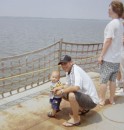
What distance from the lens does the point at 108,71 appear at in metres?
4.62

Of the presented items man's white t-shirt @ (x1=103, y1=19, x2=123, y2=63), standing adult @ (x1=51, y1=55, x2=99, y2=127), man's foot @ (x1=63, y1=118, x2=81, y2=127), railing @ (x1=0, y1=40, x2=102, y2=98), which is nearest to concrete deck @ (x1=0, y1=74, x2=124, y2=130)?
man's foot @ (x1=63, y1=118, x2=81, y2=127)

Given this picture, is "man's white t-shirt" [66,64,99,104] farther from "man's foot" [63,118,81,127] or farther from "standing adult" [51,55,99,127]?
"man's foot" [63,118,81,127]

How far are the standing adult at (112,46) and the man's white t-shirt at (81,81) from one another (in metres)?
0.68

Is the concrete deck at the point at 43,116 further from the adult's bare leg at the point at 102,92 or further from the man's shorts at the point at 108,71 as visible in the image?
the man's shorts at the point at 108,71

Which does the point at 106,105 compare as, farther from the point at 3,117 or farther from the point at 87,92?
the point at 3,117

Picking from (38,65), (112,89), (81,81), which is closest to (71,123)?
(81,81)

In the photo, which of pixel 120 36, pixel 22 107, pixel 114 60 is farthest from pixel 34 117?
pixel 120 36

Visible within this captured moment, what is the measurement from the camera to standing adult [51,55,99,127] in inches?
153

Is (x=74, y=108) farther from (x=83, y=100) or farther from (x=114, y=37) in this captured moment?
(x=114, y=37)

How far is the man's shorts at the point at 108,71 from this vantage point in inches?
180

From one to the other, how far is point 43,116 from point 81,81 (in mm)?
1003

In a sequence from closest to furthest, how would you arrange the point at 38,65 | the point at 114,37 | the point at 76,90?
the point at 76,90 < the point at 114,37 < the point at 38,65

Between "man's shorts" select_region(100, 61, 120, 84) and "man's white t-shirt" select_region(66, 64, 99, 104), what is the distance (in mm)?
666

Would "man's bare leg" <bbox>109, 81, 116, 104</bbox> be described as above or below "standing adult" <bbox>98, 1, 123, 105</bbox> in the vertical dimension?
below
